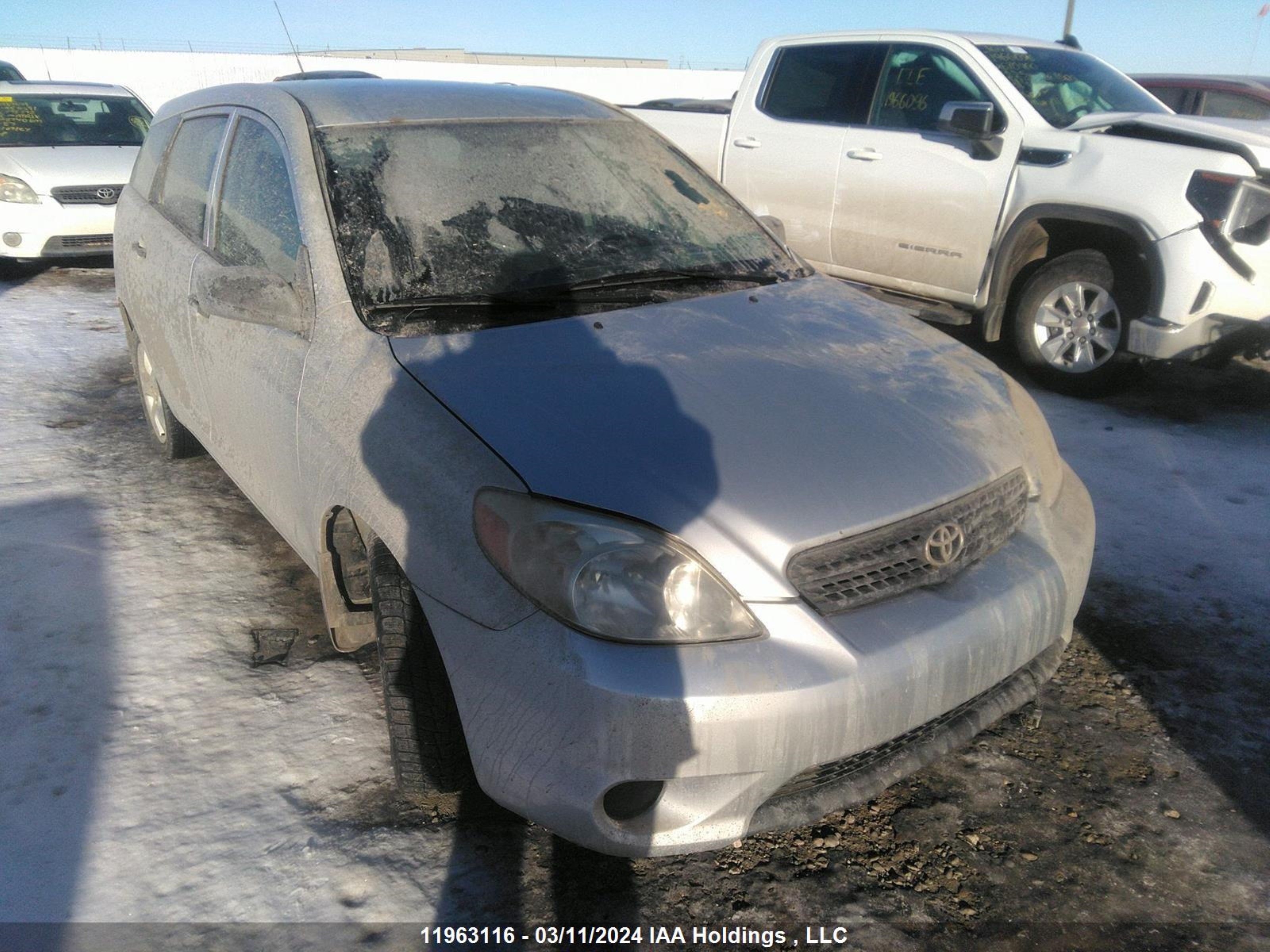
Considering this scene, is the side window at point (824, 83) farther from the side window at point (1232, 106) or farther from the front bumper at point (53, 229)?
the front bumper at point (53, 229)

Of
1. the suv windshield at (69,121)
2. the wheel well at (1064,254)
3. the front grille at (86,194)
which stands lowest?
the front grille at (86,194)

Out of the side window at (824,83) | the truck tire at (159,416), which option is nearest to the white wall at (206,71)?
the side window at (824,83)

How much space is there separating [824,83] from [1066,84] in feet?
4.95

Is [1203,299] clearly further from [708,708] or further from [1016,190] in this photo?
[708,708]

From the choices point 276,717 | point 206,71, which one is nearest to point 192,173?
point 276,717

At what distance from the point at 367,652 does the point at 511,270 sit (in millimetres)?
1305

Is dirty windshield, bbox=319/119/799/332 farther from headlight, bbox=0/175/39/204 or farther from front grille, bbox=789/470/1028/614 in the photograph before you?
headlight, bbox=0/175/39/204

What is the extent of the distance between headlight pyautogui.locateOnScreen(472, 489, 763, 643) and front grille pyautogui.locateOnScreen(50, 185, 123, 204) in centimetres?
807

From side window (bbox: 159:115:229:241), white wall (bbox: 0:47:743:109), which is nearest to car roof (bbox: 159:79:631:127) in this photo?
side window (bbox: 159:115:229:241)

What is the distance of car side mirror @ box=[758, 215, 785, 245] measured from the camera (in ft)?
11.6

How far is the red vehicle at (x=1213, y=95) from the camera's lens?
843 cm

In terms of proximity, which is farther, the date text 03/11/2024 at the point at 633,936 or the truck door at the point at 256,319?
the truck door at the point at 256,319

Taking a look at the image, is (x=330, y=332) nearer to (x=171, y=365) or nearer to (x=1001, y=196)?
(x=171, y=365)

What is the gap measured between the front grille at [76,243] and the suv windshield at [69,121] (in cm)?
117
